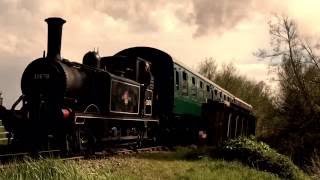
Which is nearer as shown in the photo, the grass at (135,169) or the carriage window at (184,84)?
the grass at (135,169)

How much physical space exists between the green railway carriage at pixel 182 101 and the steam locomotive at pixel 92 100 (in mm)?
40

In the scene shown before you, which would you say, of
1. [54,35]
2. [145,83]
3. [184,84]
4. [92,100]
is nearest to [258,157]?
[145,83]

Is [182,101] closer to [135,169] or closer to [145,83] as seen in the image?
[145,83]

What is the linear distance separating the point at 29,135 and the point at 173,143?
9569mm

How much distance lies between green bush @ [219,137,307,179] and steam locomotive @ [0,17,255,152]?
3.07 metres

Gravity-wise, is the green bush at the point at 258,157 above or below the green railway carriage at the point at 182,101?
below

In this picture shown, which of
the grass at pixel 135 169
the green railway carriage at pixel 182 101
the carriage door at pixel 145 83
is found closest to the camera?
the grass at pixel 135 169

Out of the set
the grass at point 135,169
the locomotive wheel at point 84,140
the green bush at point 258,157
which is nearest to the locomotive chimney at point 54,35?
the locomotive wheel at point 84,140

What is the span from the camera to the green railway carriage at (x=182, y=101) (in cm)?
2019

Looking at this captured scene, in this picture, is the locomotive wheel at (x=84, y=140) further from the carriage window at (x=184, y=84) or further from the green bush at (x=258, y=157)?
the carriage window at (x=184, y=84)

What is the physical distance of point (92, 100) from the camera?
15.0m

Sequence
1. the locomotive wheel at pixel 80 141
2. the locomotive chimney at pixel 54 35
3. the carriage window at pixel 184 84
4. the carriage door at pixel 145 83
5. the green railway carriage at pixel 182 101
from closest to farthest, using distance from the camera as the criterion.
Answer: the locomotive wheel at pixel 80 141 → the locomotive chimney at pixel 54 35 → the carriage door at pixel 145 83 → the green railway carriage at pixel 182 101 → the carriage window at pixel 184 84

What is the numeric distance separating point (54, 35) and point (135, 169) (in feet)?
15.4

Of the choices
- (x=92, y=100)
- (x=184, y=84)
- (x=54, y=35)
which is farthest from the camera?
(x=184, y=84)
